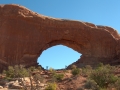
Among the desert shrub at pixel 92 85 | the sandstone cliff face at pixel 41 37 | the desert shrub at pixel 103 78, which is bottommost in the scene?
the desert shrub at pixel 92 85

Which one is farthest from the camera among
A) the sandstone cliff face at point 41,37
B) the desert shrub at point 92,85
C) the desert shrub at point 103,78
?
the sandstone cliff face at point 41,37

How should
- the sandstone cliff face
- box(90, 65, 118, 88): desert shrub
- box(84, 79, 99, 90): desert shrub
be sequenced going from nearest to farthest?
box(84, 79, 99, 90): desert shrub < box(90, 65, 118, 88): desert shrub < the sandstone cliff face

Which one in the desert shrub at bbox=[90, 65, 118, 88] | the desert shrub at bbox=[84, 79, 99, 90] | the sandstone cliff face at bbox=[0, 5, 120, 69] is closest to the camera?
the desert shrub at bbox=[84, 79, 99, 90]

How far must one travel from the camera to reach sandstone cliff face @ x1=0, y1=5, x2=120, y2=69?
99.7 feet

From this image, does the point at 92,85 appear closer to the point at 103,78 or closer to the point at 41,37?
the point at 103,78

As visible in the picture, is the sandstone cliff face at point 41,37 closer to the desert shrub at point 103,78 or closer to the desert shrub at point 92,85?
the desert shrub at point 92,85

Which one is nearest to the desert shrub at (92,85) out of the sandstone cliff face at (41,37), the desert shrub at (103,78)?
the desert shrub at (103,78)

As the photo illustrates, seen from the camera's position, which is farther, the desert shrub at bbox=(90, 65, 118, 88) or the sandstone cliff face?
the sandstone cliff face

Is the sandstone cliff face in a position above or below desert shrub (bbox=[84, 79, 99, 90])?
above

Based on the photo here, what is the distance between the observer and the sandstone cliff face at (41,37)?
30375mm

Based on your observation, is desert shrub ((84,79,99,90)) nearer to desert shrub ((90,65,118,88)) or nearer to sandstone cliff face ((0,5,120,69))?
desert shrub ((90,65,118,88))

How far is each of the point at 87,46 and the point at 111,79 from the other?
60.8 ft

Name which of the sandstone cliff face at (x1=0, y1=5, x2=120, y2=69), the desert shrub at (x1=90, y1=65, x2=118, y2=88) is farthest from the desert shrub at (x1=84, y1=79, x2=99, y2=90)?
the sandstone cliff face at (x1=0, y1=5, x2=120, y2=69)

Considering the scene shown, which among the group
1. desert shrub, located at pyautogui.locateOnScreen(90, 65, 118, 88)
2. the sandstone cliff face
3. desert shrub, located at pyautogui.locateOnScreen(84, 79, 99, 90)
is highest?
the sandstone cliff face
